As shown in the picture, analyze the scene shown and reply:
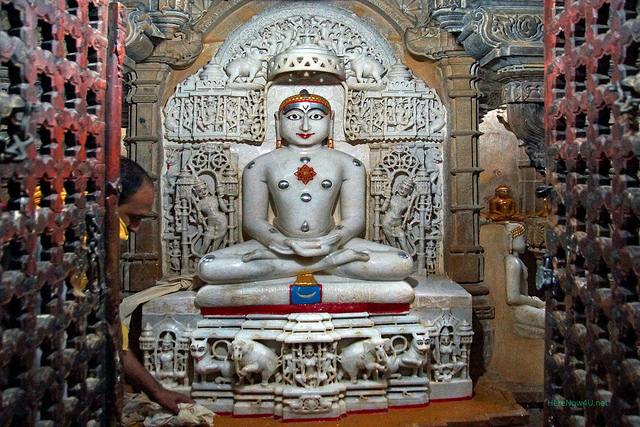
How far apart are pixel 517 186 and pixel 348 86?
18.3 ft

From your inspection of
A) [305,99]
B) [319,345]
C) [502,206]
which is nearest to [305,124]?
[305,99]

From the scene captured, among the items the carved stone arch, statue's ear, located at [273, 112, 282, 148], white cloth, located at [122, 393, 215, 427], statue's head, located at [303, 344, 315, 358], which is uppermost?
the carved stone arch

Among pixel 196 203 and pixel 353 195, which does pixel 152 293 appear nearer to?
pixel 196 203

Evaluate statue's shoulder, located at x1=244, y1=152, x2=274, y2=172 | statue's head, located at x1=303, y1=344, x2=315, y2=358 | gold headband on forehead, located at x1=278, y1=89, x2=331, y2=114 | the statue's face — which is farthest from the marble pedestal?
gold headband on forehead, located at x1=278, y1=89, x2=331, y2=114

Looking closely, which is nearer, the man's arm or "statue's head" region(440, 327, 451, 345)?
the man's arm

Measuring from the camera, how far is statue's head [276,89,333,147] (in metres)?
5.45

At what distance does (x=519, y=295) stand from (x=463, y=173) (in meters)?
1.19

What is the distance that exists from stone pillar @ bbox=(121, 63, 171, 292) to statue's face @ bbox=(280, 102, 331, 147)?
3.85ft

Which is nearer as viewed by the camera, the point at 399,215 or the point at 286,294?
the point at 286,294

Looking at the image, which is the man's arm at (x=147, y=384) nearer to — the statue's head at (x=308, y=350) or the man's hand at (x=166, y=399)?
the man's hand at (x=166, y=399)

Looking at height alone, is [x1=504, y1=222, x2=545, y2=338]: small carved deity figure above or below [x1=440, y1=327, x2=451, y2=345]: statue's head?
above

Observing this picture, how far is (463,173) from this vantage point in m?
5.64

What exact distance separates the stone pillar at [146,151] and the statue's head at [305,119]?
1.15m

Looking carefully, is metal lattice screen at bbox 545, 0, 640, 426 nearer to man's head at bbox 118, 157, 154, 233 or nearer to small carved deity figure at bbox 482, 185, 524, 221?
man's head at bbox 118, 157, 154, 233
